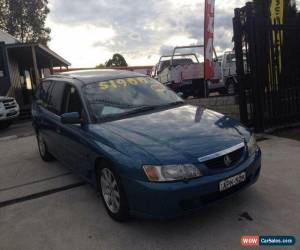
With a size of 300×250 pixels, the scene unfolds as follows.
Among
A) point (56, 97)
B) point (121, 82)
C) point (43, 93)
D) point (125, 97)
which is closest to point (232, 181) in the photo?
point (125, 97)

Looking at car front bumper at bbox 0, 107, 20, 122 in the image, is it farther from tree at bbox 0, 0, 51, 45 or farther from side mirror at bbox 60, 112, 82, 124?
tree at bbox 0, 0, 51, 45

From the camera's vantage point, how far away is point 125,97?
489 cm

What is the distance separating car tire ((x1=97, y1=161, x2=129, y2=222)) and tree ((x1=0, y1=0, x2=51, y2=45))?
3932 cm

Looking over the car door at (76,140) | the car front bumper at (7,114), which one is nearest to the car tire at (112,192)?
the car door at (76,140)

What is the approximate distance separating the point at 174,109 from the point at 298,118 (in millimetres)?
4465

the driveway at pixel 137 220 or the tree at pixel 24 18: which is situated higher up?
the tree at pixel 24 18

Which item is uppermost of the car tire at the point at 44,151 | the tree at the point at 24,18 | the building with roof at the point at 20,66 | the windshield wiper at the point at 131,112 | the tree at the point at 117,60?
the tree at the point at 24,18

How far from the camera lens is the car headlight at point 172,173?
11.2ft

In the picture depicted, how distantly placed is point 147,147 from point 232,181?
2.99 feet

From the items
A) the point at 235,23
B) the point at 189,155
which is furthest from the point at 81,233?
the point at 235,23

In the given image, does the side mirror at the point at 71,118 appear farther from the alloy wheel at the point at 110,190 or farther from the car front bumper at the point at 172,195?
the car front bumper at the point at 172,195

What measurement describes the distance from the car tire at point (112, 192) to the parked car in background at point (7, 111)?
984cm

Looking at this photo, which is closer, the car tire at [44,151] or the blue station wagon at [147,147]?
the blue station wagon at [147,147]

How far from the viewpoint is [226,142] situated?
379cm
